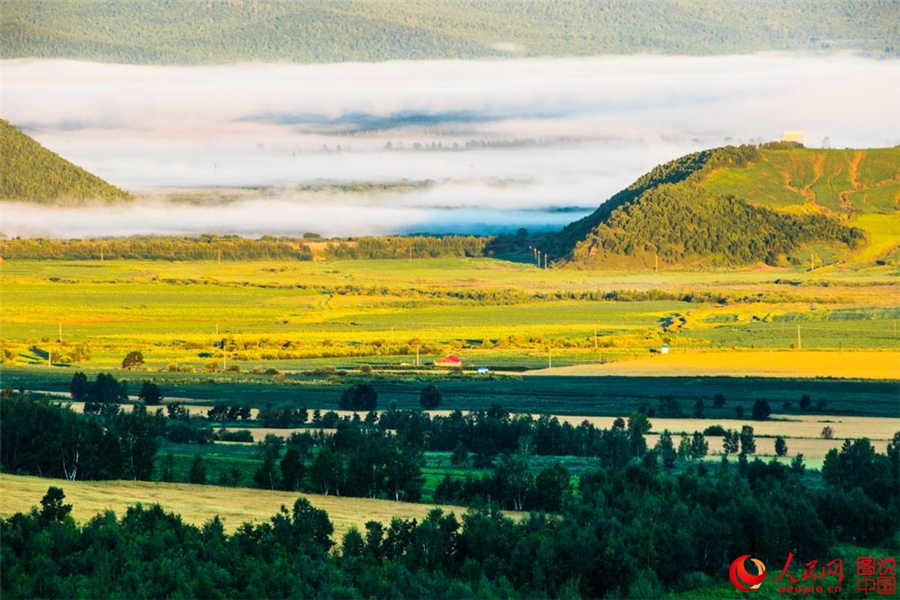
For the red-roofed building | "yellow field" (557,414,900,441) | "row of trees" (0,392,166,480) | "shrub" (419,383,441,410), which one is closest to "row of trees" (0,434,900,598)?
"row of trees" (0,392,166,480)

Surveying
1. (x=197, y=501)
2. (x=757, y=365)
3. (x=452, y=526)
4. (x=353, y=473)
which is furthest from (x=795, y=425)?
(x=452, y=526)

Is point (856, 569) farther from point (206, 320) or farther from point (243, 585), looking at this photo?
point (206, 320)

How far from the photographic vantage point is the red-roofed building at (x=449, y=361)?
4314 inches

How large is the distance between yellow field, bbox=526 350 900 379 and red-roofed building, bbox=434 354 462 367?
23.7 feet

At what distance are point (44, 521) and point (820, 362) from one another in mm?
70425

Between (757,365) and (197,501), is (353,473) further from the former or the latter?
(757,365)

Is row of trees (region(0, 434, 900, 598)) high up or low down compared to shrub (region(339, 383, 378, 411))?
down

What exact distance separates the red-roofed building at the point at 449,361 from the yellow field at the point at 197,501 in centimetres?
5180

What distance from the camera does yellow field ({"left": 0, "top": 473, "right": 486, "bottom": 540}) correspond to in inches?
1937

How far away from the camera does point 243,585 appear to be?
3881 cm

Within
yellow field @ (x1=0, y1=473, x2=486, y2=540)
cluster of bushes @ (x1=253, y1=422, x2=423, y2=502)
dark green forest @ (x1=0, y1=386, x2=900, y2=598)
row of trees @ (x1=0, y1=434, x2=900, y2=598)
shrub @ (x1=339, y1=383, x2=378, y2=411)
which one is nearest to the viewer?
row of trees @ (x1=0, y1=434, x2=900, y2=598)

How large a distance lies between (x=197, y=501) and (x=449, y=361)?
58543mm

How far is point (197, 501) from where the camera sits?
5319 cm

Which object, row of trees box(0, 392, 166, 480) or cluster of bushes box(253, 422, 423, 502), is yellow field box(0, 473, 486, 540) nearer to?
cluster of bushes box(253, 422, 423, 502)
